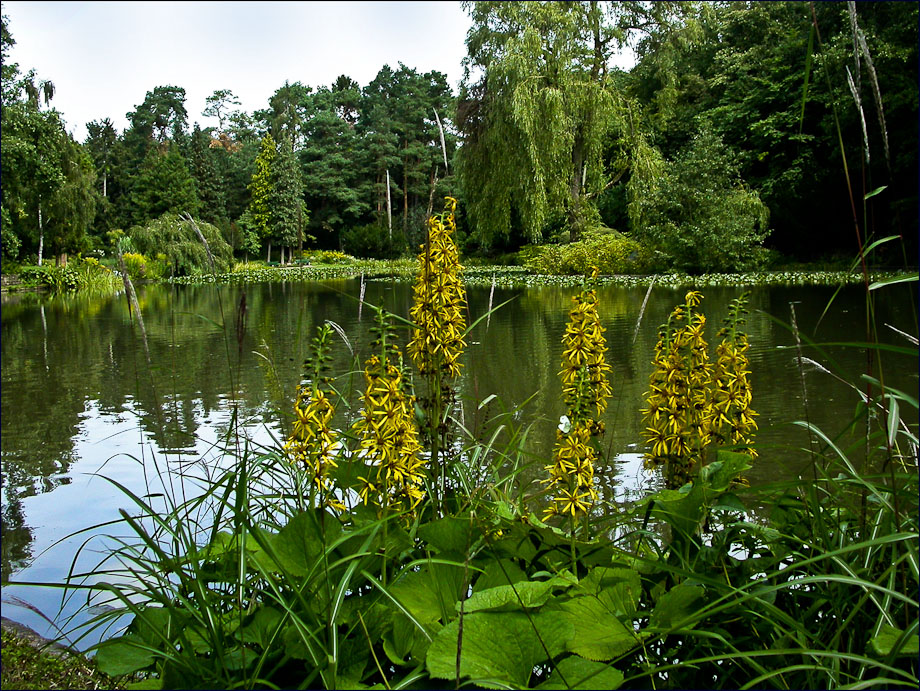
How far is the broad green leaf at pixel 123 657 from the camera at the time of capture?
1.36 metres

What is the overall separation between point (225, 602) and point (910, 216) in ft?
65.5

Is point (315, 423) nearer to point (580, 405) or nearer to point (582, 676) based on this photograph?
point (580, 405)

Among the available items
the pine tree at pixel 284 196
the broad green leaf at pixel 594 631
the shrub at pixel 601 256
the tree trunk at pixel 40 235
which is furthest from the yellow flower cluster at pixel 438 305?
the tree trunk at pixel 40 235

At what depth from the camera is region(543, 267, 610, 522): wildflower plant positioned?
1.62 meters

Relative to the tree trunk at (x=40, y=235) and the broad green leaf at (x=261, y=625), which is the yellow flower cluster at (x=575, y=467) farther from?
the tree trunk at (x=40, y=235)

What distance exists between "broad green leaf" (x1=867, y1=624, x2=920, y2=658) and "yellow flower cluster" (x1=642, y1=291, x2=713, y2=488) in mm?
552

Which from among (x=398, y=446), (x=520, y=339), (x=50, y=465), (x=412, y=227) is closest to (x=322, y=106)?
(x=412, y=227)

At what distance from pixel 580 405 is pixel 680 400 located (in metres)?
0.26

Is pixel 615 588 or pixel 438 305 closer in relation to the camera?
pixel 615 588

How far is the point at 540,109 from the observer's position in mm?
18531

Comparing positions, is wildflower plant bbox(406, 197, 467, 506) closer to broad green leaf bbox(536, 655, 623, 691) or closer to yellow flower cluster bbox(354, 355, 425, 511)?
yellow flower cluster bbox(354, 355, 425, 511)

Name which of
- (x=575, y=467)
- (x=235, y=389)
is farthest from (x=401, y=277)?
(x=575, y=467)

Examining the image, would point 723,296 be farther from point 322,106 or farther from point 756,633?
point 322,106

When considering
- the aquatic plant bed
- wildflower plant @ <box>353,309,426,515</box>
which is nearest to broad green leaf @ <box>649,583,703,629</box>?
wildflower plant @ <box>353,309,426,515</box>
